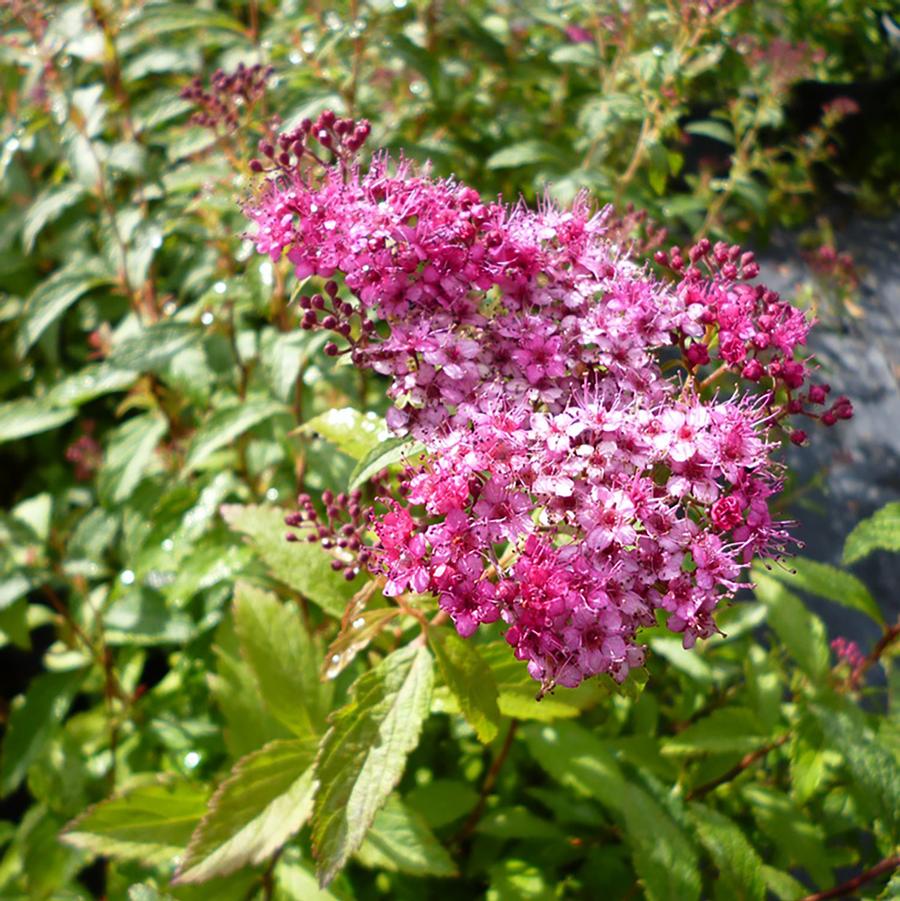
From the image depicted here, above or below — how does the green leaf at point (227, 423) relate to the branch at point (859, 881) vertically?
above

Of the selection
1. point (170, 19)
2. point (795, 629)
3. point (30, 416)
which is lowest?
point (30, 416)

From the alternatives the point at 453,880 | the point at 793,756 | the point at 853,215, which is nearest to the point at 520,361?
the point at 793,756

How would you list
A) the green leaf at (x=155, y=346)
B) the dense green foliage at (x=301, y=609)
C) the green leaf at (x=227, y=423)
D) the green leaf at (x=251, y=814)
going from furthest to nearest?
the green leaf at (x=155, y=346) → the green leaf at (x=227, y=423) → the dense green foliage at (x=301, y=609) → the green leaf at (x=251, y=814)

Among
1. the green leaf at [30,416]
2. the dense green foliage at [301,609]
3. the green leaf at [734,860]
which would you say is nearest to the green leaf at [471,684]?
the dense green foliage at [301,609]

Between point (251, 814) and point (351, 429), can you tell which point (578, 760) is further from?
point (351, 429)

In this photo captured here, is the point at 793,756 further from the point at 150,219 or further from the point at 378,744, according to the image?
the point at 150,219

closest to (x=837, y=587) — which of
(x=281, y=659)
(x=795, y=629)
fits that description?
(x=795, y=629)

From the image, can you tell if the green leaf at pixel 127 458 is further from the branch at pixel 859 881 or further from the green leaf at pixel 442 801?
the branch at pixel 859 881
